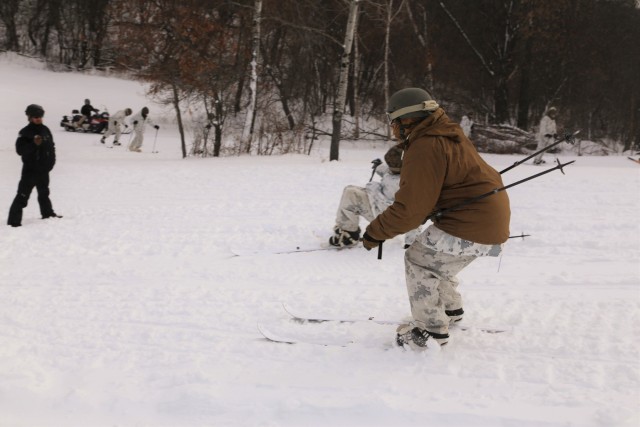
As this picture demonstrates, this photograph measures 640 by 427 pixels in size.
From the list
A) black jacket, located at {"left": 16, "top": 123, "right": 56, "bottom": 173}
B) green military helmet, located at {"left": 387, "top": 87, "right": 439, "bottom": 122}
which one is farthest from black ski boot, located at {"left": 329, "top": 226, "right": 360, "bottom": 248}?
black jacket, located at {"left": 16, "top": 123, "right": 56, "bottom": 173}

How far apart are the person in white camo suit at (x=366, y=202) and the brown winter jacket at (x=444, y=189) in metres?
2.27

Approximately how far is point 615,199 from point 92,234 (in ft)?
24.6

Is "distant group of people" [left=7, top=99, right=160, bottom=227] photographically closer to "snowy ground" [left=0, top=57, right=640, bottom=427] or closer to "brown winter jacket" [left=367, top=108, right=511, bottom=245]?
"snowy ground" [left=0, top=57, right=640, bottom=427]

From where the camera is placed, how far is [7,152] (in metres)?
14.6

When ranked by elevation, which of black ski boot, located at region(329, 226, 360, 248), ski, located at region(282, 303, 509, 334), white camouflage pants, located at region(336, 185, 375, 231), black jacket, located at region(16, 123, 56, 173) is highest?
black jacket, located at region(16, 123, 56, 173)

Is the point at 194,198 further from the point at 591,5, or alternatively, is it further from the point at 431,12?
the point at 591,5

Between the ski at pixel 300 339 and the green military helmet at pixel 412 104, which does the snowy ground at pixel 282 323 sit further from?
the green military helmet at pixel 412 104

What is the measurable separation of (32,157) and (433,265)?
5858 millimetres

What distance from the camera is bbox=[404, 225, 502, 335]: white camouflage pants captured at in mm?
3119

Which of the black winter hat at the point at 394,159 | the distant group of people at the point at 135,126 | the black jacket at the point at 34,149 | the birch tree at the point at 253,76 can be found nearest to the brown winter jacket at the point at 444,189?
the black winter hat at the point at 394,159

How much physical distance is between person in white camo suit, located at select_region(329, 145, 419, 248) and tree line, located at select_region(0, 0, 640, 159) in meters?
11.6

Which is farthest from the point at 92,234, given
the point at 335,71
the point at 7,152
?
the point at 335,71

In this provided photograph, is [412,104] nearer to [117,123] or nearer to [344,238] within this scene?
[344,238]

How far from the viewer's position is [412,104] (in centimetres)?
311
